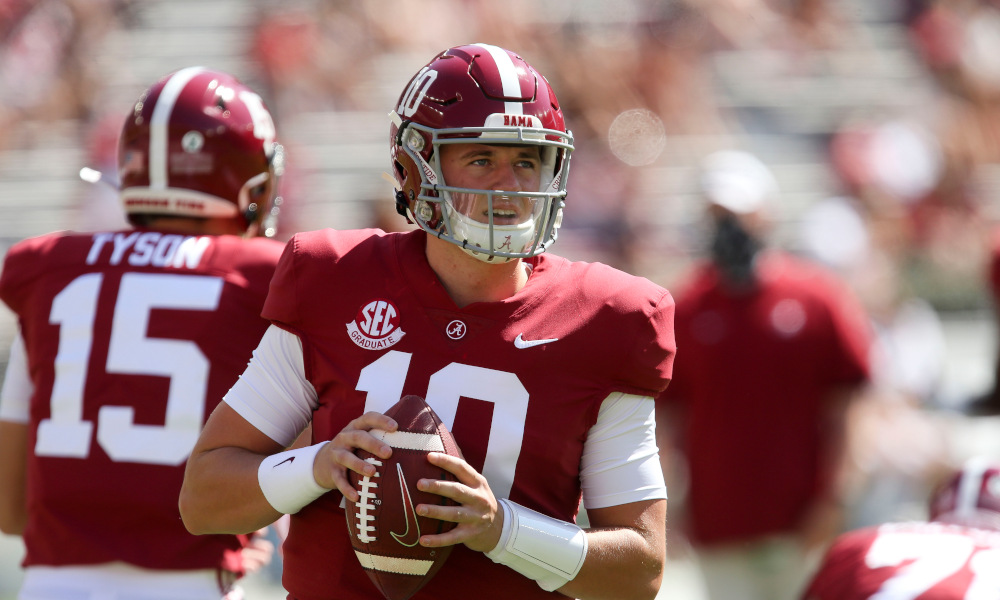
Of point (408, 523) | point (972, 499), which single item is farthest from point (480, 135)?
point (972, 499)

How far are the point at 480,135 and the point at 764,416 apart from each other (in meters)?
3.14

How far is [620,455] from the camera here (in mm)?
2170

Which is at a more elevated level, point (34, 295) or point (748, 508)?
point (34, 295)

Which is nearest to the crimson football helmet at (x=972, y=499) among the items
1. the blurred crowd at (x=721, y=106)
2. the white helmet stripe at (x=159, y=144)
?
the white helmet stripe at (x=159, y=144)

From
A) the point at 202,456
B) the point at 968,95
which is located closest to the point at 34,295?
the point at 202,456

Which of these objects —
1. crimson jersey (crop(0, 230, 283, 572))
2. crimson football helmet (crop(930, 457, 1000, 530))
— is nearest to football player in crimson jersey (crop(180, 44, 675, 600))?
crimson jersey (crop(0, 230, 283, 572))

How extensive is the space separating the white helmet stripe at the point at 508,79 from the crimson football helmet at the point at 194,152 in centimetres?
103

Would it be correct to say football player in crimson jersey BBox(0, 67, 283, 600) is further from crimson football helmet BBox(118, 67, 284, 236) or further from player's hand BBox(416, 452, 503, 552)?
player's hand BBox(416, 452, 503, 552)

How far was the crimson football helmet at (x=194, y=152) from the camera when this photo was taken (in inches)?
120

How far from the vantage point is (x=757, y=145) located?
1062cm

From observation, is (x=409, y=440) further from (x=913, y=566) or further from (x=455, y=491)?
(x=913, y=566)

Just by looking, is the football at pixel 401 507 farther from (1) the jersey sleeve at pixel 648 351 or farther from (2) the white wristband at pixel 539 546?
(1) the jersey sleeve at pixel 648 351

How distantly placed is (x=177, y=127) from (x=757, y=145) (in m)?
8.22

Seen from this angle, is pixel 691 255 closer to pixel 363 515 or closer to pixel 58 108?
pixel 58 108
